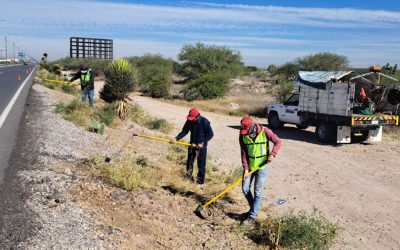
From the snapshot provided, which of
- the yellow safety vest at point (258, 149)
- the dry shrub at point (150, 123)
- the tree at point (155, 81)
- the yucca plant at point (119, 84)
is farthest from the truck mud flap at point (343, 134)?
the tree at point (155, 81)

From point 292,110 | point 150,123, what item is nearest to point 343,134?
point 292,110

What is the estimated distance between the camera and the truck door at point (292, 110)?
19.4 metres

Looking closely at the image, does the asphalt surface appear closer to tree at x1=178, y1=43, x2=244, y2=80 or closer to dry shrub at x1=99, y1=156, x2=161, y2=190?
dry shrub at x1=99, y1=156, x2=161, y2=190

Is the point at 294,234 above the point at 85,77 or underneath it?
underneath

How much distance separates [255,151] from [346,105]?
10149 mm

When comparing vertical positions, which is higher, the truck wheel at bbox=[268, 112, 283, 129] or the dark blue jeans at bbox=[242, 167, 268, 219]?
the dark blue jeans at bbox=[242, 167, 268, 219]

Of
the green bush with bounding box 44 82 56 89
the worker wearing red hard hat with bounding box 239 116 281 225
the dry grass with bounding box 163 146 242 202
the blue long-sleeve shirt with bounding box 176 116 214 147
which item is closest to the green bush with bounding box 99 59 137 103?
the dry grass with bounding box 163 146 242 202

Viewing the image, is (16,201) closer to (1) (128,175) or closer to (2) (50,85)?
(1) (128,175)

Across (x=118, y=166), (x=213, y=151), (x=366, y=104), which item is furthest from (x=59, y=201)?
(x=366, y=104)

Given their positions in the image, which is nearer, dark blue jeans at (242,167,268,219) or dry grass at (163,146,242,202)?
dark blue jeans at (242,167,268,219)

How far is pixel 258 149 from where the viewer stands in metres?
7.43

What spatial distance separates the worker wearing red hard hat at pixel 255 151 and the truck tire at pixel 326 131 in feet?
33.9

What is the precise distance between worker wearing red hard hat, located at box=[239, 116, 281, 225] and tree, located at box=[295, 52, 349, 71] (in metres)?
47.6

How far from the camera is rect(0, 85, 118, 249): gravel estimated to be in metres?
5.60
